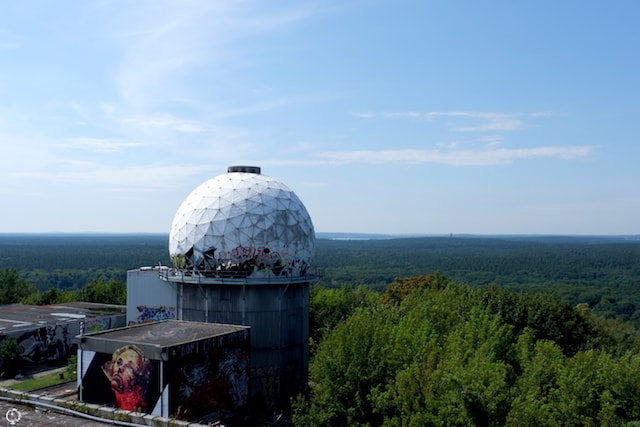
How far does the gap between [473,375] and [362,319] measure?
8448mm

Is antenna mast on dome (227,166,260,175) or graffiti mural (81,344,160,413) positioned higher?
antenna mast on dome (227,166,260,175)

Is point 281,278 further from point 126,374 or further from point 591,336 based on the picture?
point 591,336

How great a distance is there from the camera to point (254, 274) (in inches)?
1155

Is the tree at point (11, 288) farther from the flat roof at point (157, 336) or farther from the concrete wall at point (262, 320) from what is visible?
the flat roof at point (157, 336)

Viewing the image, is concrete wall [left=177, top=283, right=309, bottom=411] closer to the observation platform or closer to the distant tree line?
the observation platform

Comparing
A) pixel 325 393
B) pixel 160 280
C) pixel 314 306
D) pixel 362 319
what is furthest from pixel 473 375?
pixel 314 306

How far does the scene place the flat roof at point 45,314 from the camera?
36.2 meters

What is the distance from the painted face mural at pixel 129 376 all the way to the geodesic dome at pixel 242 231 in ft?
23.4

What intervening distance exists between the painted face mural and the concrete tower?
21.4 ft

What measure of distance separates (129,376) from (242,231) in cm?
948

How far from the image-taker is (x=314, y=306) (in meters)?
48.8

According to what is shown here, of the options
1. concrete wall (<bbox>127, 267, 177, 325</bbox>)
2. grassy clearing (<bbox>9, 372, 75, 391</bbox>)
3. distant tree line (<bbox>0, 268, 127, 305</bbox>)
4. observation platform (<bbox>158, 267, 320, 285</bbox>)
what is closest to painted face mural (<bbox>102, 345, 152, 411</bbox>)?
observation platform (<bbox>158, 267, 320, 285</bbox>)

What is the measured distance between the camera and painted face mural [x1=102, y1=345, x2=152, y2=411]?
22719 mm

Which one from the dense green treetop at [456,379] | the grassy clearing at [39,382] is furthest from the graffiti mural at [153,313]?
the dense green treetop at [456,379]
